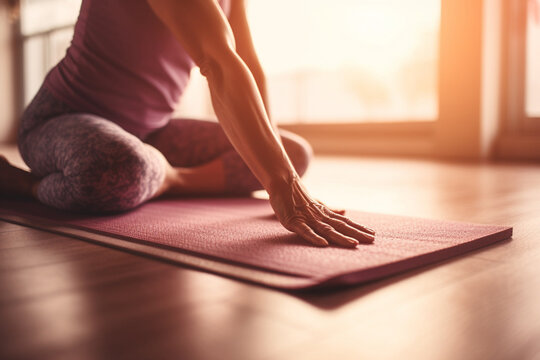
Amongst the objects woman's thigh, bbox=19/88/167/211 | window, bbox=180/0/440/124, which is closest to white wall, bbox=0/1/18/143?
window, bbox=180/0/440/124

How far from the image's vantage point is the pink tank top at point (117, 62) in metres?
1.43

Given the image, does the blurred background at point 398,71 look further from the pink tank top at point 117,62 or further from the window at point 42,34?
the pink tank top at point 117,62

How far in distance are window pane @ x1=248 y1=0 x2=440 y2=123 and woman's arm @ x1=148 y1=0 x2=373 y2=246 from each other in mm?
2924

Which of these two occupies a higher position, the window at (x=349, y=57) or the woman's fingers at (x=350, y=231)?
the window at (x=349, y=57)

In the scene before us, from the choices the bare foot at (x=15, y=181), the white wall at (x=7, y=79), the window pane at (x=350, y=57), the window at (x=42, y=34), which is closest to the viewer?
the bare foot at (x=15, y=181)

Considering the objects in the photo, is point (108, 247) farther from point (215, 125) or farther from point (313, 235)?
point (215, 125)

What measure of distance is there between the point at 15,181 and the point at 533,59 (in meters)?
3.13

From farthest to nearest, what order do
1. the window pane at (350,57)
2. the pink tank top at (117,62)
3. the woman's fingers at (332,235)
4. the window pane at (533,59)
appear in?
1. the window pane at (350,57)
2. the window pane at (533,59)
3. the pink tank top at (117,62)
4. the woman's fingers at (332,235)

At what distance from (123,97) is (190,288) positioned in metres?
0.92

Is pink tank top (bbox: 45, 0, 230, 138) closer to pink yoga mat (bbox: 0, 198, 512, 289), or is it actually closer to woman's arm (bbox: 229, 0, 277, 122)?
woman's arm (bbox: 229, 0, 277, 122)

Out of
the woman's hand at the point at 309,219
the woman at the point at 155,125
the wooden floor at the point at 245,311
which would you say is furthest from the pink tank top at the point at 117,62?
the woman's hand at the point at 309,219

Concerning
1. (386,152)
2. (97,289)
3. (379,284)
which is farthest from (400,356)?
(386,152)

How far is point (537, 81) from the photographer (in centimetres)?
341

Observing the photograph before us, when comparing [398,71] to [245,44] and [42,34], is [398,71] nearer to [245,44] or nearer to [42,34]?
[245,44]
